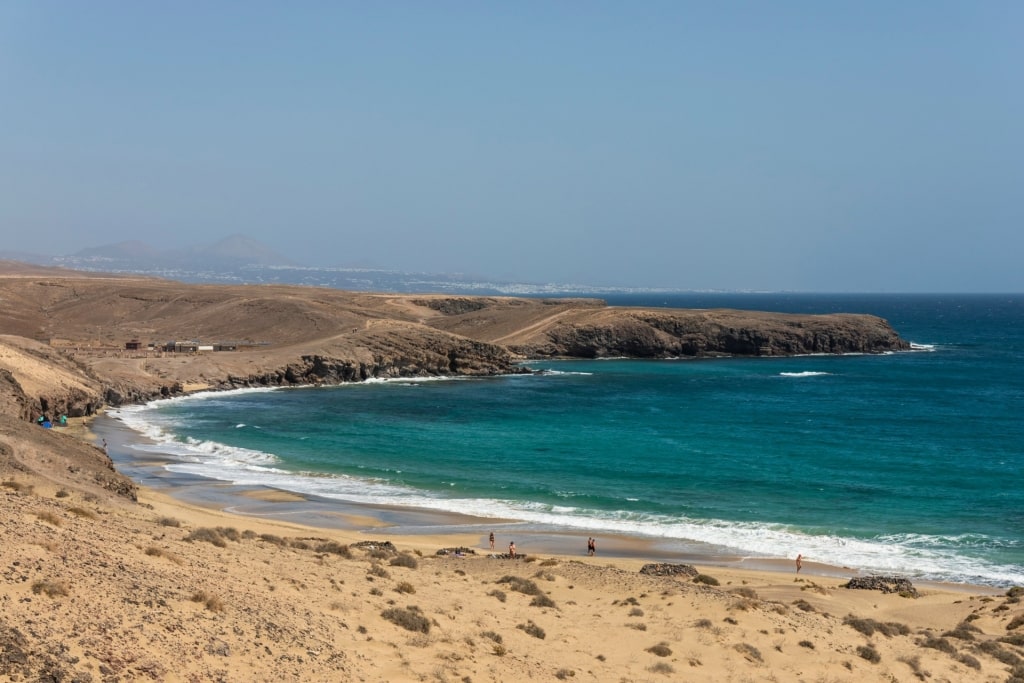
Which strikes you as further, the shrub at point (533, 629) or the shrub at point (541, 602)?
the shrub at point (541, 602)

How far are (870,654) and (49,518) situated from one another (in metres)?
15.4

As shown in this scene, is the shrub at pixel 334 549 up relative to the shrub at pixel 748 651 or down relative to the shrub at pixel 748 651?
down

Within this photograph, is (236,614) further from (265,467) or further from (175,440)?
(175,440)

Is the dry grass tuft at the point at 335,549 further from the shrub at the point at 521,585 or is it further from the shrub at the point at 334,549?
the shrub at the point at 521,585

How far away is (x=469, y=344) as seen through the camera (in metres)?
89.6

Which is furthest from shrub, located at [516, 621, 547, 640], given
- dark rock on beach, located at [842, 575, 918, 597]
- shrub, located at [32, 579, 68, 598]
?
dark rock on beach, located at [842, 575, 918, 597]

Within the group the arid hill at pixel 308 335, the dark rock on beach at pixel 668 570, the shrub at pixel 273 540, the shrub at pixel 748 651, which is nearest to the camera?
the shrub at pixel 748 651

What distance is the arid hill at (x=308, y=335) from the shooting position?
68.3m

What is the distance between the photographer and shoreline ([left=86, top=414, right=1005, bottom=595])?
91.3ft

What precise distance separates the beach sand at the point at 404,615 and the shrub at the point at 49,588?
0.03 metres

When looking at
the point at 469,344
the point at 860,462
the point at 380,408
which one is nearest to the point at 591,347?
the point at 469,344

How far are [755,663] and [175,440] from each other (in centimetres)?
3787

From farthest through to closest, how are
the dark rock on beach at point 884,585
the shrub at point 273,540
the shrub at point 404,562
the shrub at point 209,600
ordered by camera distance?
1. the dark rock on beach at point 884,585
2. the shrub at point 273,540
3. the shrub at point 404,562
4. the shrub at point 209,600

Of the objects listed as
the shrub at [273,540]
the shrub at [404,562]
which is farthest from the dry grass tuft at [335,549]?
the shrub at [404,562]
